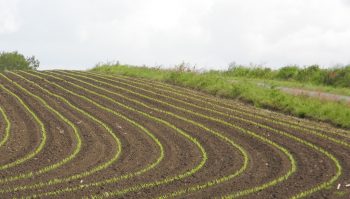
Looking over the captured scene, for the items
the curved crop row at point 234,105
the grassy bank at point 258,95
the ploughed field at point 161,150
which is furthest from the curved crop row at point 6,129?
the grassy bank at point 258,95

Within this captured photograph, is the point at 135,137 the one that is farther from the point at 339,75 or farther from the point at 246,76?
the point at 246,76

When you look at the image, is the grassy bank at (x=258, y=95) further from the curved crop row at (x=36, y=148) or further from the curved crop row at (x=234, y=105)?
the curved crop row at (x=36, y=148)

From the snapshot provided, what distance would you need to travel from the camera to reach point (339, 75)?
25703 millimetres

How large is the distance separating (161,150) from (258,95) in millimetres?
8870

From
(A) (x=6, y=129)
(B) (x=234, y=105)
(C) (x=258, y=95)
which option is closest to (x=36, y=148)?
(A) (x=6, y=129)

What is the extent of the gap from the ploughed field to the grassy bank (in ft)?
2.42

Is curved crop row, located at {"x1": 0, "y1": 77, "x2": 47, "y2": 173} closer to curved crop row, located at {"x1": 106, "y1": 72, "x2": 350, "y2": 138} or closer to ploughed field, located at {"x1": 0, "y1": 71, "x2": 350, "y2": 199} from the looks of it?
ploughed field, located at {"x1": 0, "y1": 71, "x2": 350, "y2": 199}

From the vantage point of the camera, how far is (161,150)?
1327 centimetres

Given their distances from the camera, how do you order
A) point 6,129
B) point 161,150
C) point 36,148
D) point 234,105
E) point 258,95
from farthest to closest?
point 258,95 < point 234,105 < point 6,129 < point 161,150 < point 36,148

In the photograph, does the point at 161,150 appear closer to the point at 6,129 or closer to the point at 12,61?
the point at 6,129

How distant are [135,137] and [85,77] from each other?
14299mm

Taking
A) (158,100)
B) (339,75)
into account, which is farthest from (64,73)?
(339,75)

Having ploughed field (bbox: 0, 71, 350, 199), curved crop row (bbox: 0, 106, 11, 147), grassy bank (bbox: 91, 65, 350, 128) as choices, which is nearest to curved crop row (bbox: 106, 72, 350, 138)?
ploughed field (bbox: 0, 71, 350, 199)

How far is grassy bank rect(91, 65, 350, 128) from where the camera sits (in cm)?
1830
